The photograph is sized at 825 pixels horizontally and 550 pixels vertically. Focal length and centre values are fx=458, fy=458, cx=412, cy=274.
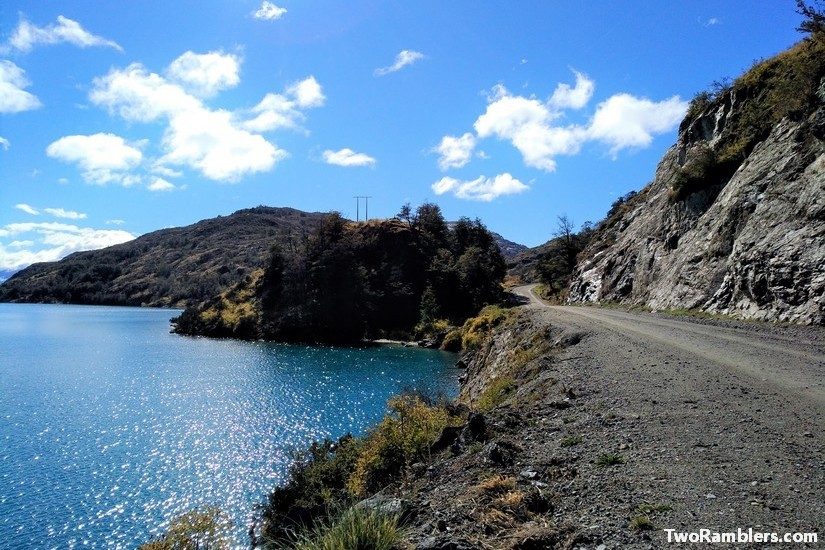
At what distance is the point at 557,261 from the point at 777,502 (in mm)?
79735

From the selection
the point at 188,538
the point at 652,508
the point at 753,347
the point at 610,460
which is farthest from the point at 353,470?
the point at 753,347

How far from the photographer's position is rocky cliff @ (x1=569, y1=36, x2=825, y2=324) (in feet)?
64.3

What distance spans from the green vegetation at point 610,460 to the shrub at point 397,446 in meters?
5.51

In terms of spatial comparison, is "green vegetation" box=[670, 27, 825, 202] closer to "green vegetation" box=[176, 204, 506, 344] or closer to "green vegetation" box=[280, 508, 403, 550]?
"green vegetation" box=[280, 508, 403, 550]

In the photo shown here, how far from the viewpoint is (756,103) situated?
104 ft

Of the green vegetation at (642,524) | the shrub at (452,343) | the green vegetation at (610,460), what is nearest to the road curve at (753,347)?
the green vegetation at (610,460)

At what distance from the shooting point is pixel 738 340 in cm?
1725

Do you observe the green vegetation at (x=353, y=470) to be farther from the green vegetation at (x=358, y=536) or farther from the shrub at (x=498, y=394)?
the green vegetation at (x=358, y=536)

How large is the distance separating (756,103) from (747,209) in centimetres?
1197

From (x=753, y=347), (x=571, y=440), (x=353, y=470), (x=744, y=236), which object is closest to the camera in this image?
(x=571, y=440)

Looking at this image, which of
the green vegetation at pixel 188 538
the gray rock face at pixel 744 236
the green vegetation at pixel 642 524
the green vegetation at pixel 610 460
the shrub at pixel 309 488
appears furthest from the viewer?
the gray rock face at pixel 744 236

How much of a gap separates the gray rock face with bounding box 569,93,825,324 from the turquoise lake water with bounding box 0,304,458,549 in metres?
19.8

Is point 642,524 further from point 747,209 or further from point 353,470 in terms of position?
point 747,209

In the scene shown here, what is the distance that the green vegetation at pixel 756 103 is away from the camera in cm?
2447
